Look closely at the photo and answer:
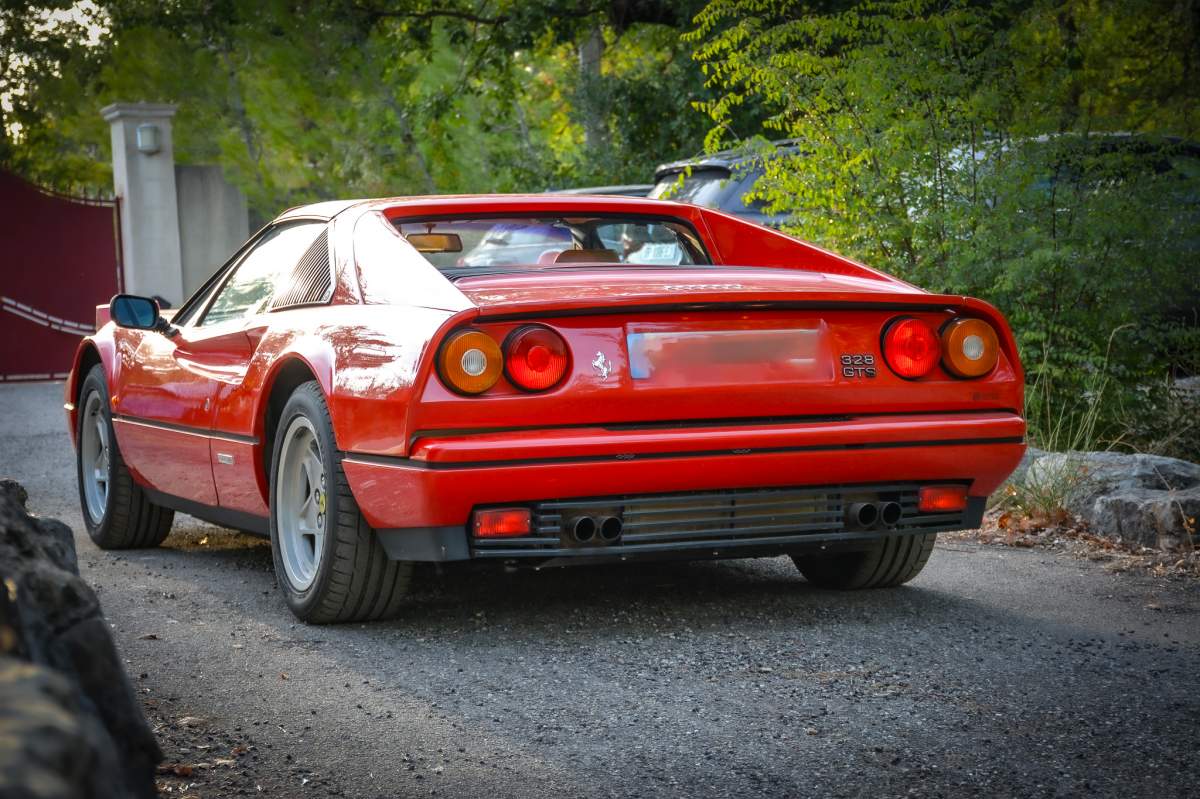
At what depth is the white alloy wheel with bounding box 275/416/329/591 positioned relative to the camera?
4.71 m

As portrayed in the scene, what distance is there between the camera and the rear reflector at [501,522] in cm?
414

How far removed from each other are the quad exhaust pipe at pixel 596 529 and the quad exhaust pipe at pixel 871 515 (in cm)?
71

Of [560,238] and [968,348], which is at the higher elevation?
[560,238]

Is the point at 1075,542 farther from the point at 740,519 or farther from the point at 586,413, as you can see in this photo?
the point at 586,413

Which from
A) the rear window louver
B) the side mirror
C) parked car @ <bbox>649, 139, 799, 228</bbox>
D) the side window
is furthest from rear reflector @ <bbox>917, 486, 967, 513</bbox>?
parked car @ <bbox>649, 139, 799, 228</bbox>

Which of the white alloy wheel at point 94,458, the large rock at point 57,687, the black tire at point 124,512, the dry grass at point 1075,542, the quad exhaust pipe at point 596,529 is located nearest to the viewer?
the large rock at point 57,687

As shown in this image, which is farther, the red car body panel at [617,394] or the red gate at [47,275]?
the red gate at [47,275]

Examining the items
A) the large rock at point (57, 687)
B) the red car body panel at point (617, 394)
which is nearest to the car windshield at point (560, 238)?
the red car body panel at point (617, 394)

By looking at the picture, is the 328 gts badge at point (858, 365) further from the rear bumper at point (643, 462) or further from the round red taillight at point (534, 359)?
the round red taillight at point (534, 359)

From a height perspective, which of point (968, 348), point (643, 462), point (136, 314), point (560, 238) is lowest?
point (643, 462)

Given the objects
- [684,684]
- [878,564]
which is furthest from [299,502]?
[878,564]

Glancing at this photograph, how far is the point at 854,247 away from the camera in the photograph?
9.09 metres

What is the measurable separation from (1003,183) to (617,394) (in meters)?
4.71

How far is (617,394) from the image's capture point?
13.7 feet
